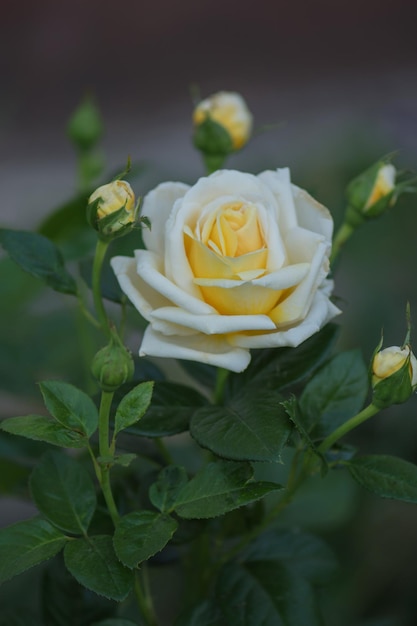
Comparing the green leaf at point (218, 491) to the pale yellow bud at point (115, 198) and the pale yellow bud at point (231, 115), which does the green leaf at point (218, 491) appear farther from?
the pale yellow bud at point (231, 115)

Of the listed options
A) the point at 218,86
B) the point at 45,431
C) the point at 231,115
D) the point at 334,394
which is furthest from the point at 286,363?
the point at 218,86

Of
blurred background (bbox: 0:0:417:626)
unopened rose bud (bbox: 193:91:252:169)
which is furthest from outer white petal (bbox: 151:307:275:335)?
blurred background (bbox: 0:0:417:626)

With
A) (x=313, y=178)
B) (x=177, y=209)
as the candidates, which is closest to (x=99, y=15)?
(x=313, y=178)

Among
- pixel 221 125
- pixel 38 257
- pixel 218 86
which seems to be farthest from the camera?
pixel 218 86

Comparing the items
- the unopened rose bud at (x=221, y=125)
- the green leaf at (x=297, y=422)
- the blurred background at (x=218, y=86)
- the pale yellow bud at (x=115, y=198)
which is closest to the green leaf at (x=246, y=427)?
the green leaf at (x=297, y=422)

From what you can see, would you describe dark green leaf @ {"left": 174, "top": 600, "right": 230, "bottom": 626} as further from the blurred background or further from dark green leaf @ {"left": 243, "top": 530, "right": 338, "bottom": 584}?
the blurred background

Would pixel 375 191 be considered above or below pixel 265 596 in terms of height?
above

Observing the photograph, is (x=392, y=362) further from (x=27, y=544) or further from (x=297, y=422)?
(x=27, y=544)

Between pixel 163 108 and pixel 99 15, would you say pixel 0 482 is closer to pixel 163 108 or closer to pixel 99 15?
pixel 163 108
